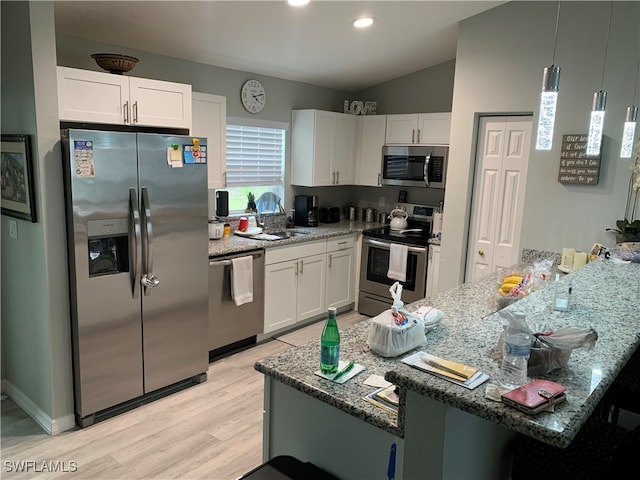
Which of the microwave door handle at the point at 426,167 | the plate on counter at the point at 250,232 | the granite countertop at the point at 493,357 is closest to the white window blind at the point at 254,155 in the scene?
the plate on counter at the point at 250,232

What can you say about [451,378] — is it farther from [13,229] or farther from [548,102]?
[13,229]

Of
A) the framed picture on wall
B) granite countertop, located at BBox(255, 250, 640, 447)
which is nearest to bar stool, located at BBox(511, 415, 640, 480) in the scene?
granite countertop, located at BBox(255, 250, 640, 447)

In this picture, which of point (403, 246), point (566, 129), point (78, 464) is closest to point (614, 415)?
point (566, 129)

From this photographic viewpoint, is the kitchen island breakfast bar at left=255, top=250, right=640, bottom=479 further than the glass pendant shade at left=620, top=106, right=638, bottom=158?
No

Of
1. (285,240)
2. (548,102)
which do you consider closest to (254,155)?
(285,240)

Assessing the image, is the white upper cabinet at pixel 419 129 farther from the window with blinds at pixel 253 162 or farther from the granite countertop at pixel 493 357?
the granite countertop at pixel 493 357

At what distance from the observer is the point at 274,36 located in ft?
11.7

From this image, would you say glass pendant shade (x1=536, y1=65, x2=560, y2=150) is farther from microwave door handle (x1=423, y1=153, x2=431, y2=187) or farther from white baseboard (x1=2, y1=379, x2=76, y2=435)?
white baseboard (x1=2, y1=379, x2=76, y2=435)

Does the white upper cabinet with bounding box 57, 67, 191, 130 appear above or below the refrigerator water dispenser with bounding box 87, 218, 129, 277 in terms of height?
above

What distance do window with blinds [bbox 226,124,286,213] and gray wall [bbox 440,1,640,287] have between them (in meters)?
1.77

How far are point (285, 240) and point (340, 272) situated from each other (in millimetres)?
917

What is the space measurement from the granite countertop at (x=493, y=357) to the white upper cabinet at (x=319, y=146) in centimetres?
262

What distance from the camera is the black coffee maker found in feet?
16.3

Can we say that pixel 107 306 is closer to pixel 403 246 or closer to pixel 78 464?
pixel 78 464
